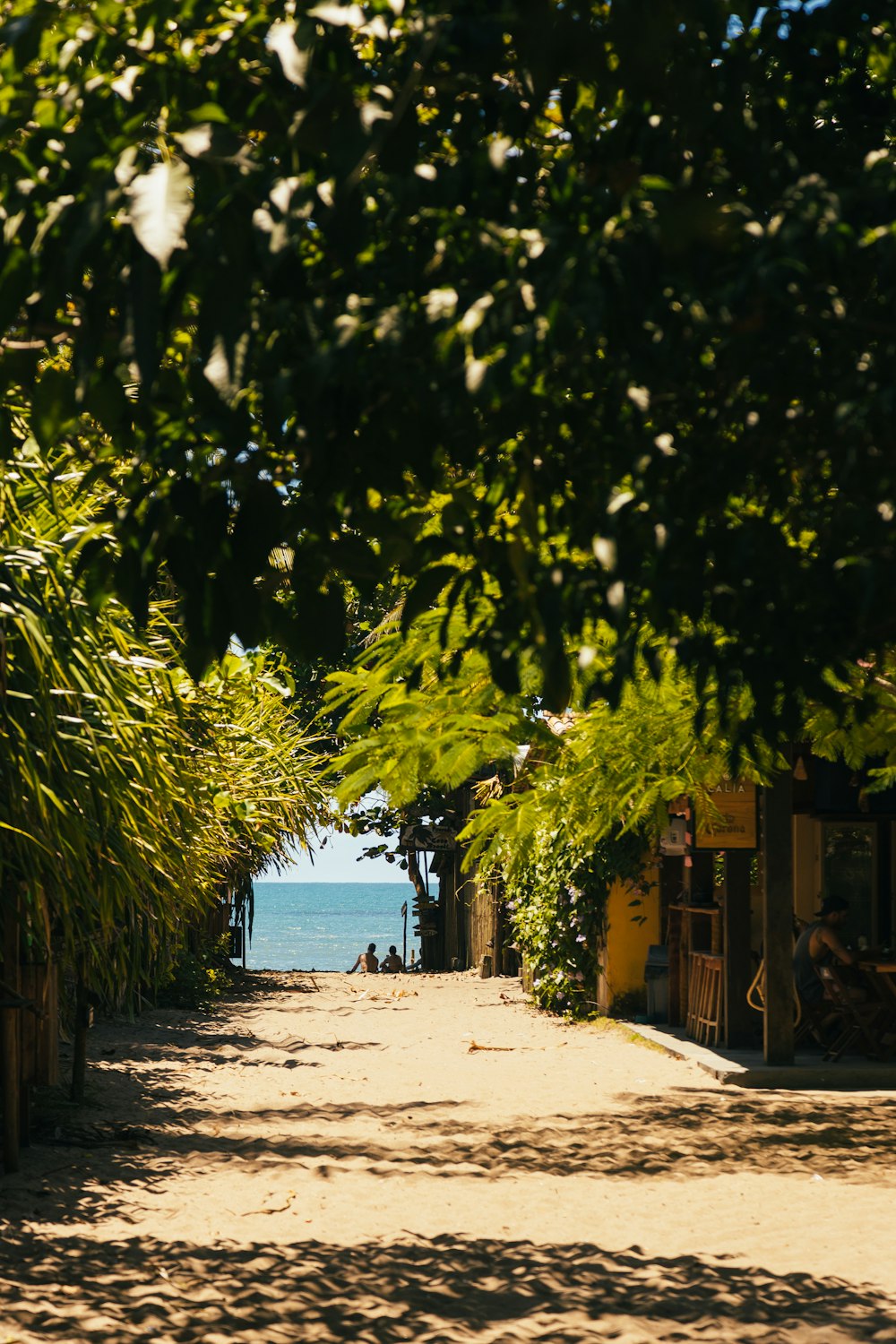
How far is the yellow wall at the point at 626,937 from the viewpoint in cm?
1673

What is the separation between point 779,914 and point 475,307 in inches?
394

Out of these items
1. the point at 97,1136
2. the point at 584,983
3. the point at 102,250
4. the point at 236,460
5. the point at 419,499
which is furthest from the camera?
the point at 584,983

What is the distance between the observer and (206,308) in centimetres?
252

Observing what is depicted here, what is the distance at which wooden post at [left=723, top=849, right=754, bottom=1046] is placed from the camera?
13016mm

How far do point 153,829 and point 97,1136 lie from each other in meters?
3.10

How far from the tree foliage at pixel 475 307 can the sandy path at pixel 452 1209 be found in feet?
11.1

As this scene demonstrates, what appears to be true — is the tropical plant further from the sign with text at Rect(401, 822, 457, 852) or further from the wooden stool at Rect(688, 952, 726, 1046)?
the sign with text at Rect(401, 822, 457, 852)

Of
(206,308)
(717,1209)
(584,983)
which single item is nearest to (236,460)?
(206,308)

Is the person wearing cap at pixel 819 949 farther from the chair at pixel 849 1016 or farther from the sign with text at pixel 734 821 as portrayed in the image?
the sign with text at pixel 734 821

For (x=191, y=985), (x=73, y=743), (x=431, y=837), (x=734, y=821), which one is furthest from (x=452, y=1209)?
(x=431, y=837)

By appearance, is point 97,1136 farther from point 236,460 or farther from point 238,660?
point 236,460

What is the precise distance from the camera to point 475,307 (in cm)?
275

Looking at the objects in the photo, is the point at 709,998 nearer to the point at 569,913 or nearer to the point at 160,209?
the point at 569,913

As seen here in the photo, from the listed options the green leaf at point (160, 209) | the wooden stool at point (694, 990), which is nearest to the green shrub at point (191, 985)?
the wooden stool at point (694, 990)
